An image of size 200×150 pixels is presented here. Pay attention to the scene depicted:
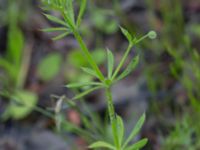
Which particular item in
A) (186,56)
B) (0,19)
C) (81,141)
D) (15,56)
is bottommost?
(81,141)

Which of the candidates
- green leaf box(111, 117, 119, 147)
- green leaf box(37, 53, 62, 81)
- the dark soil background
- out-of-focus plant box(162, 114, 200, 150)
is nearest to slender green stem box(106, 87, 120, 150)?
green leaf box(111, 117, 119, 147)

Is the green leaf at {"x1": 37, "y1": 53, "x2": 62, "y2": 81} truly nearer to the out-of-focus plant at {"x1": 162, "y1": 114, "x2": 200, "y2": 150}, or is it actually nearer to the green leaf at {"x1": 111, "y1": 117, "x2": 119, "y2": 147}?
the out-of-focus plant at {"x1": 162, "y1": 114, "x2": 200, "y2": 150}

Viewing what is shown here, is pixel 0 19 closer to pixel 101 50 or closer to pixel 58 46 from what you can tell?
pixel 58 46

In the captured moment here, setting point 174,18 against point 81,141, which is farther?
point 174,18

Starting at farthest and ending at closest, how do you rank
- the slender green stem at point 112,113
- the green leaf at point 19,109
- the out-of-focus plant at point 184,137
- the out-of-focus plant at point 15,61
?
1. the out-of-focus plant at point 15,61
2. the green leaf at point 19,109
3. the out-of-focus plant at point 184,137
4. the slender green stem at point 112,113

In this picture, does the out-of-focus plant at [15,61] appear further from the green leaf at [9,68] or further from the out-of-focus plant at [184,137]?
the out-of-focus plant at [184,137]

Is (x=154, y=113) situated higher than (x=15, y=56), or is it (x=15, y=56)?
(x=15, y=56)

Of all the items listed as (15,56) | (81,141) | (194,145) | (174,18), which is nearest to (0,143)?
(81,141)

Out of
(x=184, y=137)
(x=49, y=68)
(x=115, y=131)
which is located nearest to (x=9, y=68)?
(x=49, y=68)

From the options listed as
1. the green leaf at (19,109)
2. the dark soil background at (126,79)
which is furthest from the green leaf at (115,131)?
the green leaf at (19,109)
